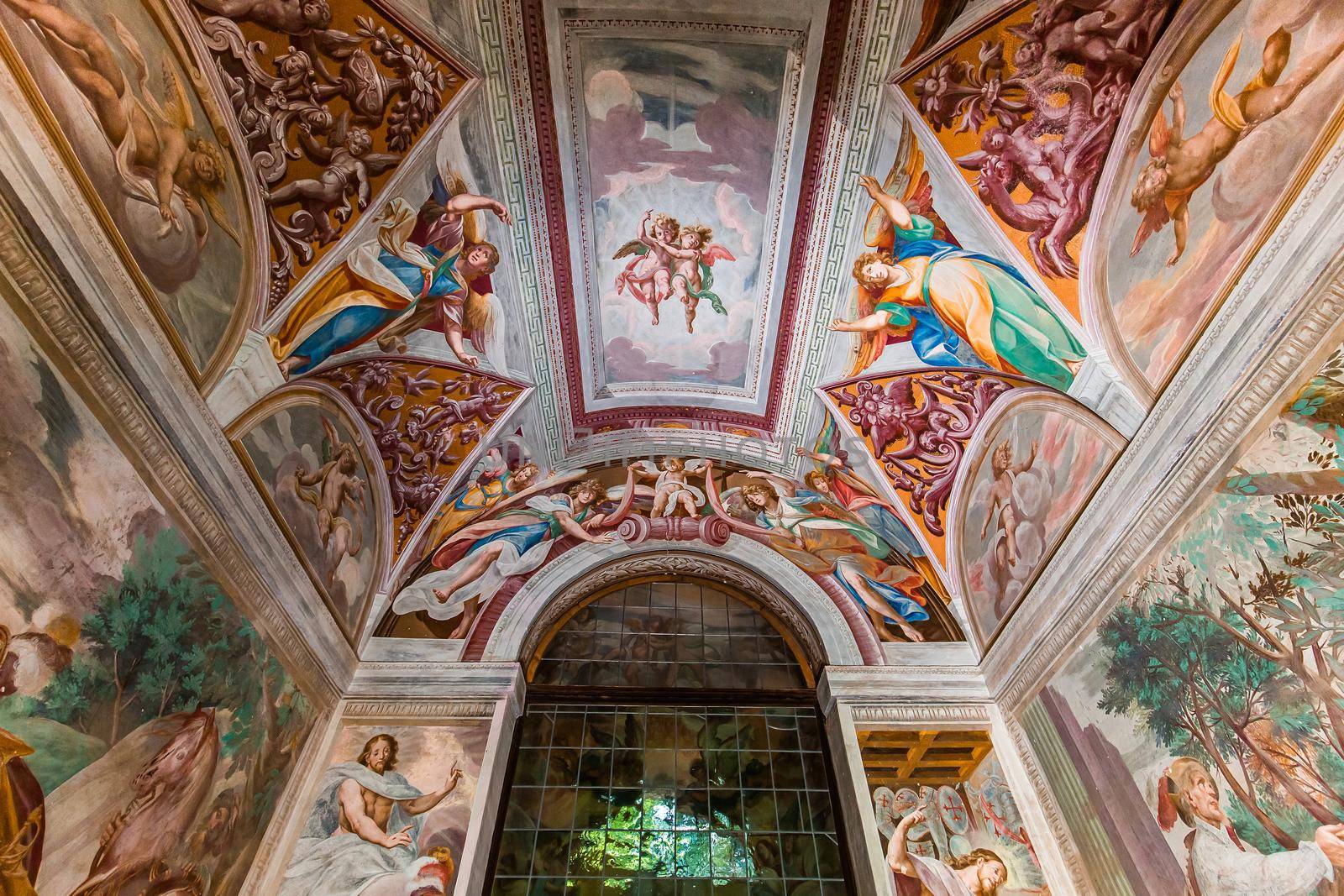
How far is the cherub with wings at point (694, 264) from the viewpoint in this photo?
771 centimetres

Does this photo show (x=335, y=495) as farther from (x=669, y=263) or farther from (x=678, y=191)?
(x=678, y=191)

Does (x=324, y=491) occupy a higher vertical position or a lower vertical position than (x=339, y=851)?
higher

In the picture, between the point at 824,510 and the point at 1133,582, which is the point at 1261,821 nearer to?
the point at 1133,582

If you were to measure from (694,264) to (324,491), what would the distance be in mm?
4573

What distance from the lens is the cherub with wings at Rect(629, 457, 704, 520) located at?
10195 mm

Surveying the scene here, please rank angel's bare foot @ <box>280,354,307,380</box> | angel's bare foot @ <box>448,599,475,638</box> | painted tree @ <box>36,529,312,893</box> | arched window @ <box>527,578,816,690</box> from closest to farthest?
1. painted tree @ <box>36,529,312,893</box>
2. angel's bare foot @ <box>280,354,307,380</box>
3. angel's bare foot @ <box>448,599,475,638</box>
4. arched window @ <box>527,578,816,690</box>

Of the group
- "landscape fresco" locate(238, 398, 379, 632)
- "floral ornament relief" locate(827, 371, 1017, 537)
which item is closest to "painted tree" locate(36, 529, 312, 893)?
"landscape fresco" locate(238, 398, 379, 632)

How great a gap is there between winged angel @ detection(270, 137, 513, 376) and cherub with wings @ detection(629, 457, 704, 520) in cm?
366

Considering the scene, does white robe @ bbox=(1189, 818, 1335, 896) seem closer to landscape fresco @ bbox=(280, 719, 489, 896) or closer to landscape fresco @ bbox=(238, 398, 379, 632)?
landscape fresco @ bbox=(280, 719, 489, 896)

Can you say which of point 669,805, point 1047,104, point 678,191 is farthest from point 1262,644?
A: point 678,191

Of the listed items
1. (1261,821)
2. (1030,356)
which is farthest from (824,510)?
(1261,821)

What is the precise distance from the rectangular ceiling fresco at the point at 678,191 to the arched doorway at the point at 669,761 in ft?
10.6

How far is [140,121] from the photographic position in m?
4.56

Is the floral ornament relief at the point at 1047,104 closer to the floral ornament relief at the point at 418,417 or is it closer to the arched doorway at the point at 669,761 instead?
the floral ornament relief at the point at 418,417
